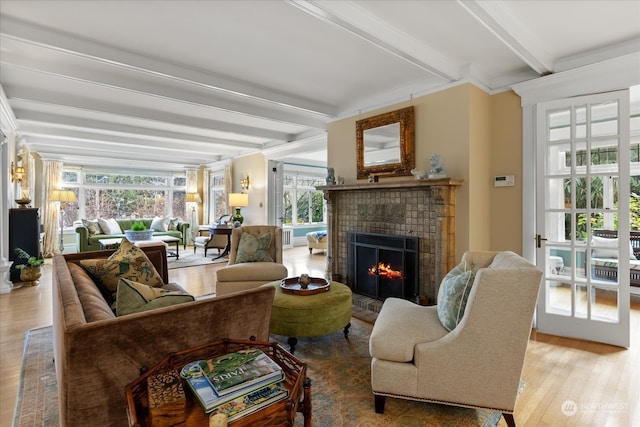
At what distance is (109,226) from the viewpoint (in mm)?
7719

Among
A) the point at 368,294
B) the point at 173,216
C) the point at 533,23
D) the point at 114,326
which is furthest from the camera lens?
the point at 173,216

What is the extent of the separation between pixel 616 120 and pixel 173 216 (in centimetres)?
1002

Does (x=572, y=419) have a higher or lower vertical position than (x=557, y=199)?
lower

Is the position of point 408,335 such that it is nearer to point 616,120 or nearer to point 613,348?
point 613,348

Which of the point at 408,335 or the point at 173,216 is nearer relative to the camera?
the point at 408,335

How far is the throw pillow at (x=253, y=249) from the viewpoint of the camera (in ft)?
13.3

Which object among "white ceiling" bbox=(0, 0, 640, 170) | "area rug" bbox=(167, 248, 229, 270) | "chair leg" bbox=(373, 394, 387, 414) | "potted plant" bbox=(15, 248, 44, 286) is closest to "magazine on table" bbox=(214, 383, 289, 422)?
"chair leg" bbox=(373, 394, 387, 414)

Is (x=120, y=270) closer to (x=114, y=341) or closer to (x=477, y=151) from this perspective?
(x=114, y=341)

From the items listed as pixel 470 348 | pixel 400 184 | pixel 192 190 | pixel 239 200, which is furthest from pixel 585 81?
pixel 192 190

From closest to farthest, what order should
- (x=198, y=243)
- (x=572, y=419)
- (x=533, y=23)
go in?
(x=572, y=419) → (x=533, y=23) → (x=198, y=243)

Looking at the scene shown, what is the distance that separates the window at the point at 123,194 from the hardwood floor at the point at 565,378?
216 inches

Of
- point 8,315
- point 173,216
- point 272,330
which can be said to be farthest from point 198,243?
point 272,330

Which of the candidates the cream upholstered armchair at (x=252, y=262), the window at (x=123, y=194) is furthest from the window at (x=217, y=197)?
the cream upholstered armchair at (x=252, y=262)

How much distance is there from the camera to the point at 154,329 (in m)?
1.34
